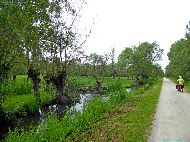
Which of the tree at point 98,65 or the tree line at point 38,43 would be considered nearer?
the tree line at point 38,43

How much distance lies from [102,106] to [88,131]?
22.6 feet

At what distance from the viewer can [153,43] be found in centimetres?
10581

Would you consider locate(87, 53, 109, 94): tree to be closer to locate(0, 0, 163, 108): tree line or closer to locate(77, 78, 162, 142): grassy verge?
locate(0, 0, 163, 108): tree line

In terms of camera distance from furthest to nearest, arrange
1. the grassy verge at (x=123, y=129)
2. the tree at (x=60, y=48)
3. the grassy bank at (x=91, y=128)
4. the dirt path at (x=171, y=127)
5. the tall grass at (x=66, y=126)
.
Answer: the tree at (x=60, y=48) → the tall grass at (x=66, y=126) → the grassy bank at (x=91, y=128) → the grassy verge at (x=123, y=129) → the dirt path at (x=171, y=127)

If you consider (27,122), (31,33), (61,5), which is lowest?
(27,122)

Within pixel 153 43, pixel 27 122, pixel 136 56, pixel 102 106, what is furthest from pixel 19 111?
pixel 153 43

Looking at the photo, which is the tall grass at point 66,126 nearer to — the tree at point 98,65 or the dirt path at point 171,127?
the dirt path at point 171,127

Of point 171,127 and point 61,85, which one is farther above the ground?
point 61,85

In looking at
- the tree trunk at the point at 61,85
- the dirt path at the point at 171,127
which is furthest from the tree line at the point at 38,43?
the dirt path at the point at 171,127

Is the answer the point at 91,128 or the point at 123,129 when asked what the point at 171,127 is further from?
the point at 91,128

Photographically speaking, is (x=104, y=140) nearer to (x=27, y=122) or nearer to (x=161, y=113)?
(x=161, y=113)

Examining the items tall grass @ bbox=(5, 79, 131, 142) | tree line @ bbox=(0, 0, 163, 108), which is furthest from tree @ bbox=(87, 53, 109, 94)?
tall grass @ bbox=(5, 79, 131, 142)

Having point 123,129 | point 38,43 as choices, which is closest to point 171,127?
point 123,129

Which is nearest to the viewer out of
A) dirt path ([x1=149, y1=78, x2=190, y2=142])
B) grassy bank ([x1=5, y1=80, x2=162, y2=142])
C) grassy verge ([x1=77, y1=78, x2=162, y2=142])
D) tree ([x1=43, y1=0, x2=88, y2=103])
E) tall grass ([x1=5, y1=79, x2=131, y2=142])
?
dirt path ([x1=149, y1=78, x2=190, y2=142])
